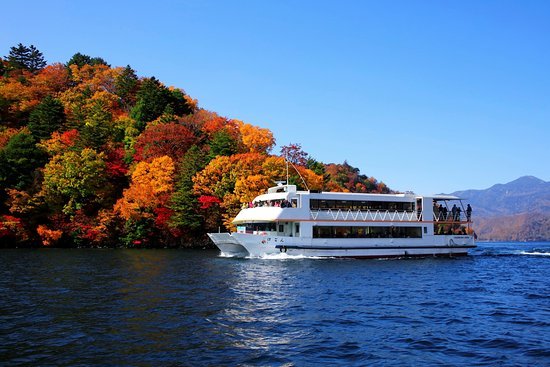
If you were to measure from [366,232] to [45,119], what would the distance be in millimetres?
53367

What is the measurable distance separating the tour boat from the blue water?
12.2 m

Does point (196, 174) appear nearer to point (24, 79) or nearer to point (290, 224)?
point (290, 224)

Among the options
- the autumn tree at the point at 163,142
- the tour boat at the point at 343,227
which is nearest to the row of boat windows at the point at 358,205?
the tour boat at the point at 343,227

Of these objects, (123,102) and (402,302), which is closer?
(402,302)

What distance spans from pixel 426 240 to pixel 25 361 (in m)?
44.2

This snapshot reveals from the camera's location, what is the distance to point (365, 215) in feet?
159

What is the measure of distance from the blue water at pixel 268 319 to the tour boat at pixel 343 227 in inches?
479

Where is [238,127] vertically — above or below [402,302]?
above

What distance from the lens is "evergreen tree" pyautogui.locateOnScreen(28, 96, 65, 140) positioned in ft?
240

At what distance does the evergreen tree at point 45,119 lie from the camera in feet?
240

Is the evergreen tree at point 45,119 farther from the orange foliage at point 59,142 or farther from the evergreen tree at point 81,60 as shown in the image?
the evergreen tree at point 81,60

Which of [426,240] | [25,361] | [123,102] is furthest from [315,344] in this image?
[123,102]

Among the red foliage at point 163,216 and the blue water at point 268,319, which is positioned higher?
the red foliage at point 163,216

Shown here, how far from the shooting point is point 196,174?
210 ft
